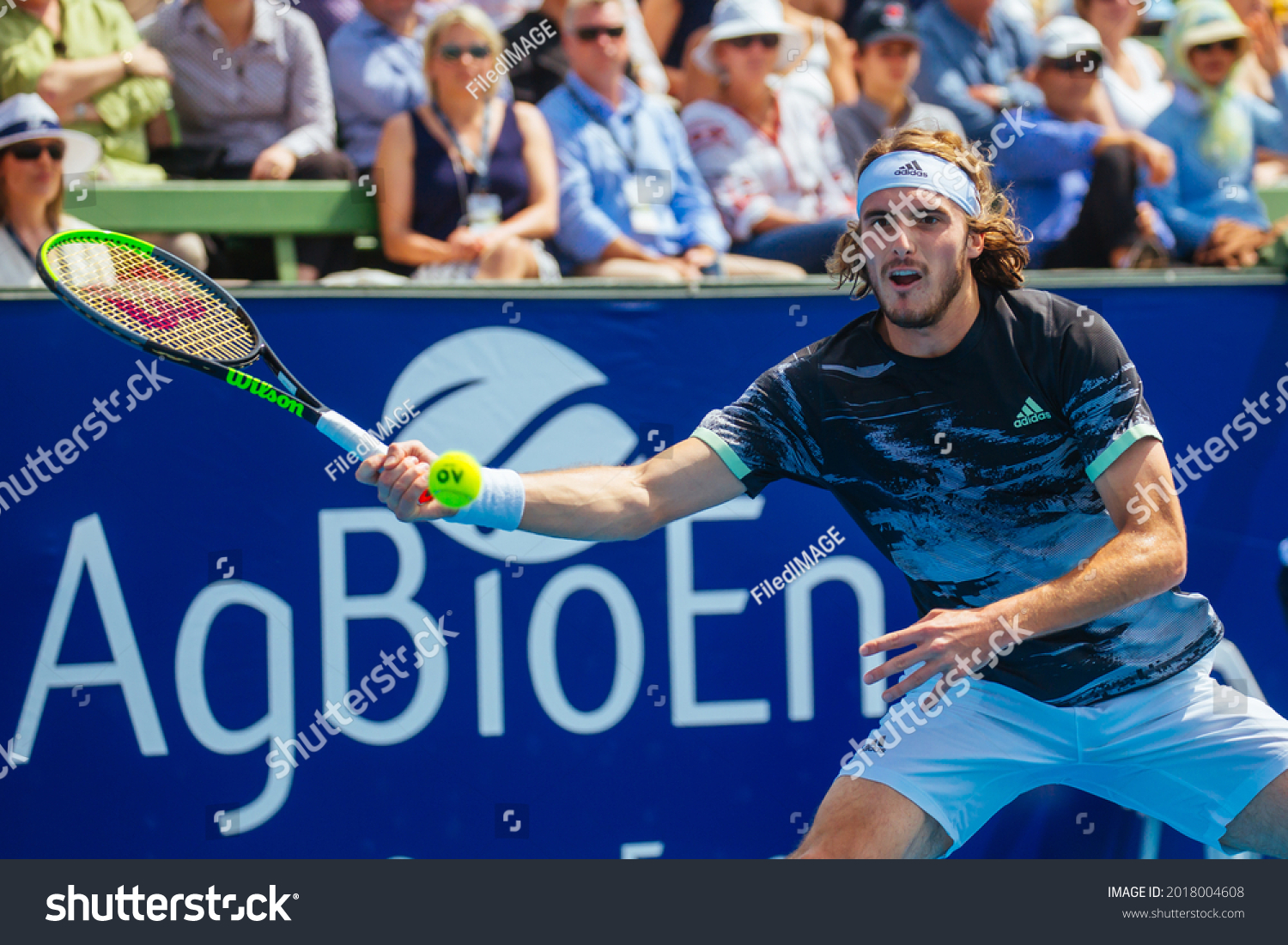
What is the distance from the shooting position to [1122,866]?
379 centimetres

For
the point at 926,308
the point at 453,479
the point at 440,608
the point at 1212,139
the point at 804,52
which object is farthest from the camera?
the point at 804,52

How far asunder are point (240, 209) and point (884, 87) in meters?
2.67

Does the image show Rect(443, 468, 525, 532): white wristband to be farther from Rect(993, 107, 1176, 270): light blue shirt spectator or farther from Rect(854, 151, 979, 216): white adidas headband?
Rect(993, 107, 1176, 270): light blue shirt spectator

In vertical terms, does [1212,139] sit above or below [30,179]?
above

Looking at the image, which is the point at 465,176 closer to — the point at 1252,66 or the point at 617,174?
the point at 617,174

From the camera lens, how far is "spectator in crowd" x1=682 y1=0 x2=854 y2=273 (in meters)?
5.32

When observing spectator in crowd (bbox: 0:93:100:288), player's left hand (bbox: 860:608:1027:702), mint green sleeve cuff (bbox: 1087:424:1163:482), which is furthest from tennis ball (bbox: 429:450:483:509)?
spectator in crowd (bbox: 0:93:100:288)

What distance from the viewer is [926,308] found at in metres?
3.17

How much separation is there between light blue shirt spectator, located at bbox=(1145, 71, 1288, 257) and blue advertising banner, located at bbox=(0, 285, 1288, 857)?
968mm

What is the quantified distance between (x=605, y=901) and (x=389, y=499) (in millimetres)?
1305

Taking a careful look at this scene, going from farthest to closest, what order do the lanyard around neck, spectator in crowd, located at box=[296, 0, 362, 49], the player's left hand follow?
spectator in crowd, located at box=[296, 0, 362, 49]
the lanyard around neck
the player's left hand

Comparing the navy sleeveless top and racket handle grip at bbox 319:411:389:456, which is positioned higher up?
the navy sleeveless top

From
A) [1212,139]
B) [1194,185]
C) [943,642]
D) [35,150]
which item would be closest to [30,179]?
[35,150]

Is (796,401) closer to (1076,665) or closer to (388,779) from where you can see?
(1076,665)
